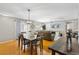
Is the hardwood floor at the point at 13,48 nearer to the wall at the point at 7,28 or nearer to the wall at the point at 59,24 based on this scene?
the wall at the point at 7,28

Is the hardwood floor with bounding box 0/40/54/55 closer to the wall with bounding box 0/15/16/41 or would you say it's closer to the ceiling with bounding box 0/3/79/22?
the wall with bounding box 0/15/16/41

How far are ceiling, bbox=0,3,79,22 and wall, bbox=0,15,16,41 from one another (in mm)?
98

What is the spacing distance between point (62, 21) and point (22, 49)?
0.77 m

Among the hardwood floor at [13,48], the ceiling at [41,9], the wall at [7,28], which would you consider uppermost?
the ceiling at [41,9]

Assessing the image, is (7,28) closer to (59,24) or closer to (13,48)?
(13,48)

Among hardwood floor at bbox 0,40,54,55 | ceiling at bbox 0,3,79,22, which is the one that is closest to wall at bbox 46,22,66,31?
ceiling at bbox 0,3,79,22

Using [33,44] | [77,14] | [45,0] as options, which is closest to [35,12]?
[45,0]

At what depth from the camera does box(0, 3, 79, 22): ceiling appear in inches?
70.9

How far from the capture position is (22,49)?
184 cm

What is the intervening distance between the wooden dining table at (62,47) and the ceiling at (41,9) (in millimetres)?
373

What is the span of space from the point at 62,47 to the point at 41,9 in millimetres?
686

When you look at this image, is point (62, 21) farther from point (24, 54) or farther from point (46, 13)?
point (24, 54)

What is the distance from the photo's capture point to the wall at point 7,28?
5.89 ft

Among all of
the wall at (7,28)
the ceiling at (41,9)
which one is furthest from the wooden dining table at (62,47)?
the wall at (7,28)
